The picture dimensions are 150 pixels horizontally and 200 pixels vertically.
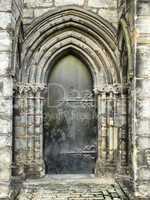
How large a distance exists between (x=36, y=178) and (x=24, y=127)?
3.29 feet

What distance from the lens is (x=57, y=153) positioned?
7531 millimetres

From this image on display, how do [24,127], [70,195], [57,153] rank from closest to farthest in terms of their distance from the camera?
[70,195] < [24,127] < [57,153]

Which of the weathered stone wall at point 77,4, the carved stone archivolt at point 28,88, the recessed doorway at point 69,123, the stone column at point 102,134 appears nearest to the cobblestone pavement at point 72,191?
the stone column at point 102,134

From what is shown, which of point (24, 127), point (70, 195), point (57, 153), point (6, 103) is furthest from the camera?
point (57, 153)

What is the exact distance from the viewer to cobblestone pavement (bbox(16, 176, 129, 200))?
5.92 m

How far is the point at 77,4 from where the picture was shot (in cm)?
720

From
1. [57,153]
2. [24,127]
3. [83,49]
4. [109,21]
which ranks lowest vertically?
[57,153]

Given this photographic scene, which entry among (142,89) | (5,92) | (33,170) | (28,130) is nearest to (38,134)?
(28,130)

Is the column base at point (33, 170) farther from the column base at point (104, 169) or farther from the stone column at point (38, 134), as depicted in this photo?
the column base at point (104, 169)

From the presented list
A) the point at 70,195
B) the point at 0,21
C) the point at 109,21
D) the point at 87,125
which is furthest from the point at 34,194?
the point at 109,21

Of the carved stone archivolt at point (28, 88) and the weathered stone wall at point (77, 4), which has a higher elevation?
the weathered stone wall at point (77, 4)

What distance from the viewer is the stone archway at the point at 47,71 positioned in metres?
7.07

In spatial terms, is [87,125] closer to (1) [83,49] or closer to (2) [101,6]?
(1) [83,49]

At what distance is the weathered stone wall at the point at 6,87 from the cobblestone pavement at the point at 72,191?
880 mm
